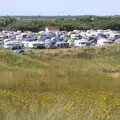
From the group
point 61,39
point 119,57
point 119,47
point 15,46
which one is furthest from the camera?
point 61,39

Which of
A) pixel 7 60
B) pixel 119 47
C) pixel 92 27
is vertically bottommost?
pixel 92 27

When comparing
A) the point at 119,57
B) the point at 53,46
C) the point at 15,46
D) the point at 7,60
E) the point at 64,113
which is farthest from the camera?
the point at 53,46

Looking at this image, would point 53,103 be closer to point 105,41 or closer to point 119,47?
point 119,47

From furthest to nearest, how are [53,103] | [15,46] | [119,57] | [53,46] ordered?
[53,46] < [15,46] < [119,57] < [53,103]

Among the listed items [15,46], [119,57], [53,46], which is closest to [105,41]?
[53,46]

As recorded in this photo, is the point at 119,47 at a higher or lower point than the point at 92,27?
higher

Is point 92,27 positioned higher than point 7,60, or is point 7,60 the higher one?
point 7,60

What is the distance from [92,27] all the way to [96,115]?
155m

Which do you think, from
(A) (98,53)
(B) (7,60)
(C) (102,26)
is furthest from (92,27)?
(B) (7,60)

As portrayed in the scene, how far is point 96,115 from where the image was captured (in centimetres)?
619

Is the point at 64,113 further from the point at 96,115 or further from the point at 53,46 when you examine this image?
the point at 53,46

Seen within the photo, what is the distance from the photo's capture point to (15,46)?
2864 inches

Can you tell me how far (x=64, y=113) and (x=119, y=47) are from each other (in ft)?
182

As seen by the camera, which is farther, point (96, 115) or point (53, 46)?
point (53, 46)
